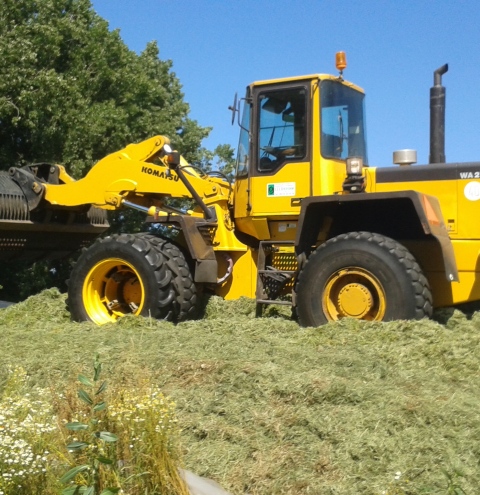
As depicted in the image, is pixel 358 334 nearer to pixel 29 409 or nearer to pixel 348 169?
pixel 348 169

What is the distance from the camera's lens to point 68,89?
17.0 metres

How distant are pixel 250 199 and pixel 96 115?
382 inches

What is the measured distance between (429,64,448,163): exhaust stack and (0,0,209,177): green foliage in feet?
32.0

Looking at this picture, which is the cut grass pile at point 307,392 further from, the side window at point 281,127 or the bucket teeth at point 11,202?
the bucket teeth at point 11,202

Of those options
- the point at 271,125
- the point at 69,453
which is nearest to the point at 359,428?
the point at 69,453

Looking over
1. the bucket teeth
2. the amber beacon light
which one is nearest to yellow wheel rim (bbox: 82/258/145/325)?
the bucket teeth

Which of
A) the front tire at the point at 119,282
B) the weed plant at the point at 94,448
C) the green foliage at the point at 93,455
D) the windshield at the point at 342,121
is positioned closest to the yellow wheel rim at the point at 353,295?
the windshield at the point at 342,121

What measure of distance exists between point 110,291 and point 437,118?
13.0 ft

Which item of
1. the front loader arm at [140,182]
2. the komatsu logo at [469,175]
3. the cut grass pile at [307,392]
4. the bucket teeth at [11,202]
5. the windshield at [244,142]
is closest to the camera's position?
the cut grass pile at [307,392]

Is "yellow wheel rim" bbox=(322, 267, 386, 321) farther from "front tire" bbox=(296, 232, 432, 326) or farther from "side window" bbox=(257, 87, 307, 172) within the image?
"side window" bbox=(257, 87, 307, 172)

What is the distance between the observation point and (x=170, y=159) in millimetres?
9250

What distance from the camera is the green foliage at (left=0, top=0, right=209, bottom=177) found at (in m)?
16.5

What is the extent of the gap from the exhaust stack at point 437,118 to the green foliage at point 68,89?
9758 mm

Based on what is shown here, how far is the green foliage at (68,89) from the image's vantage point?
1648cm
